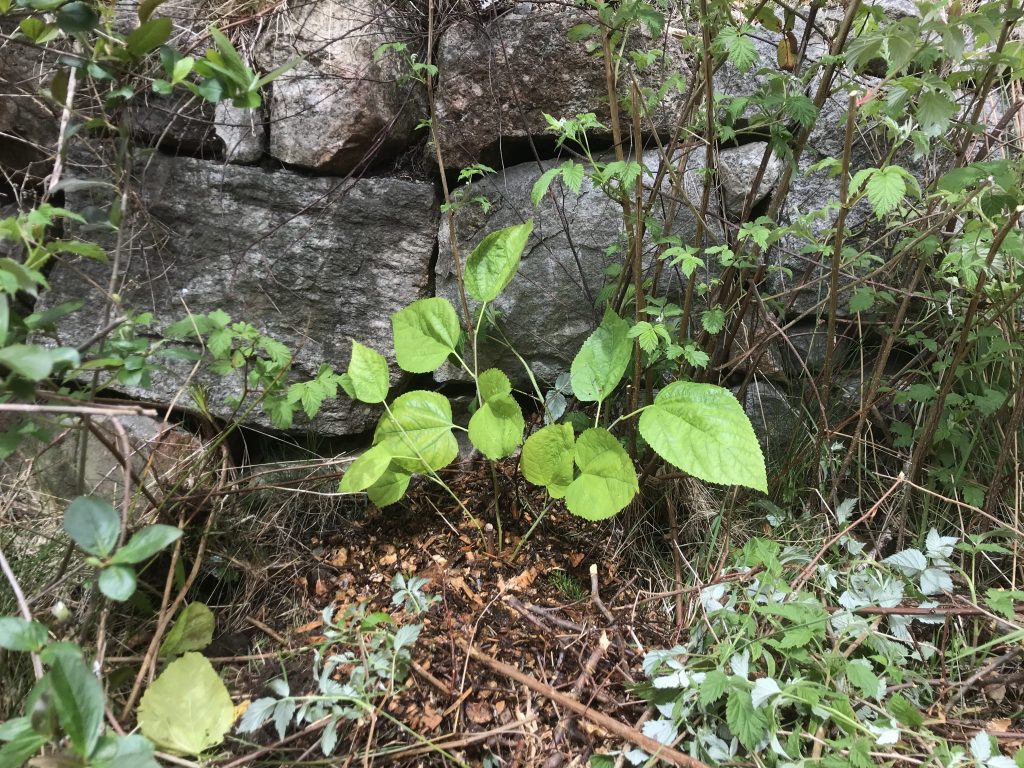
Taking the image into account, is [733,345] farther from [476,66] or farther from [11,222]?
[11,222]

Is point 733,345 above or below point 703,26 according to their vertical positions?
below

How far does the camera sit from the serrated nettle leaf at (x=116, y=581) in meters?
0.71

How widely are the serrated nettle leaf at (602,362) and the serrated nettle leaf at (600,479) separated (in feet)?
0.39

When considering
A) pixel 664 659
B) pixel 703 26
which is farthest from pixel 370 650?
pixel 703 26

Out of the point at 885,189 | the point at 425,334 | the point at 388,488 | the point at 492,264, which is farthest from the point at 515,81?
the point at 388,488

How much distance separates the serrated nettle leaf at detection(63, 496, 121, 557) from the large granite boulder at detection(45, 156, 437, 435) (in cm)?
97

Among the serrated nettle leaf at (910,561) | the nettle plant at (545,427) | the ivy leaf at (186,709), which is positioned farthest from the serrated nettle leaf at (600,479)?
the ivy leaf at (186,709)

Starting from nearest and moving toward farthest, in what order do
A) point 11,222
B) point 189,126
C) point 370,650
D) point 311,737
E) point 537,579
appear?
point 11,222 → point 311,737 → point 370,650 → point 537,579 → point 189,126

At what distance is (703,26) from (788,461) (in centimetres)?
106

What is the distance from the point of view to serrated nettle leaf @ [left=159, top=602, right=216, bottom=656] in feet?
3.78

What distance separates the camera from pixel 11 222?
87cm

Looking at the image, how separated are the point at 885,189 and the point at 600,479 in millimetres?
734

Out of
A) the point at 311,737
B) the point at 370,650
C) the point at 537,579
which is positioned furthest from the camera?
the point at 537,579

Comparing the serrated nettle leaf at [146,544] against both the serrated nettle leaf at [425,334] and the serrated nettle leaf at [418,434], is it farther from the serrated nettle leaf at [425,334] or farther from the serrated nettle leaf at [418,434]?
the serrated nettle leaf at [425,334]
